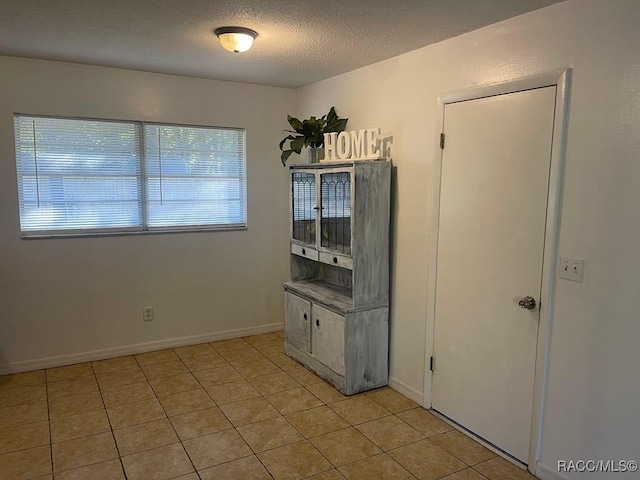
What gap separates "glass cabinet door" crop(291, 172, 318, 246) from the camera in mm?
3820

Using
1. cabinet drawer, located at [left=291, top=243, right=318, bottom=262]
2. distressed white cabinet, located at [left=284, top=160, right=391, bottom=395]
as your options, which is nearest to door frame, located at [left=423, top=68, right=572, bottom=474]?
distressed white cabinet, located at [left=284, top=160, right=391, bottom=395]

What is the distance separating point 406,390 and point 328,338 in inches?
27.1

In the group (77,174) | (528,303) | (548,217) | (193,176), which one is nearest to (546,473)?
(528,303)

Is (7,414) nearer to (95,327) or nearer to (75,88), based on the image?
(95,327)

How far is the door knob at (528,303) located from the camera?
245 cm

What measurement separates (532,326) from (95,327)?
3.48m

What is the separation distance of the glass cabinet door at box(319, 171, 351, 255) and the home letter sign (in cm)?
23

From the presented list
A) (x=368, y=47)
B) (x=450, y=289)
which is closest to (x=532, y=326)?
(x=450, y=289)

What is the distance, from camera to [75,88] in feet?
12.3

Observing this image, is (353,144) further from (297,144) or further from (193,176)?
(193,176)

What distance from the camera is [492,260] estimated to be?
2697 millimetres

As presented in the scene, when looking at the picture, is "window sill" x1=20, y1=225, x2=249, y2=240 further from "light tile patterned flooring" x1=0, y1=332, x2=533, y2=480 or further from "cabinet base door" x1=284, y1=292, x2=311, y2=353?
"light tile patterned flooring" x1=0, y1=332, x2=533, y2=480

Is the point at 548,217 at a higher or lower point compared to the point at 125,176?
lower

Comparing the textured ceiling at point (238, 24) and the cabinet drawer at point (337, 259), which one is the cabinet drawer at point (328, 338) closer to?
the cabinet drawer at point (337, 259)
